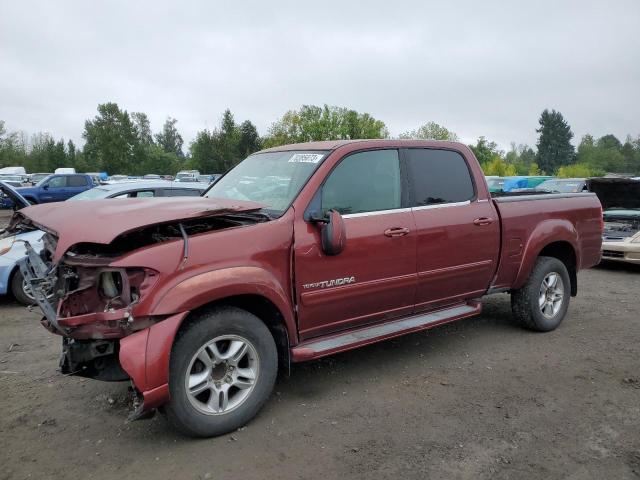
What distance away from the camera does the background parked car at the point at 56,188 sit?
20.2 metres

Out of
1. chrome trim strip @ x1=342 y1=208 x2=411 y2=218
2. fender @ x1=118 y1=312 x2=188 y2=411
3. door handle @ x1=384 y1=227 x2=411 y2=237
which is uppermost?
chrome trim strip @ x1=342 y1=208 x2=411 y2=218

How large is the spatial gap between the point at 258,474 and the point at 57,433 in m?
1.47

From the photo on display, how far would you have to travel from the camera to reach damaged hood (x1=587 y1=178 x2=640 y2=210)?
9.74 meters

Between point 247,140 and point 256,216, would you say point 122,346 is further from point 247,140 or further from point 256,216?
point 247,140

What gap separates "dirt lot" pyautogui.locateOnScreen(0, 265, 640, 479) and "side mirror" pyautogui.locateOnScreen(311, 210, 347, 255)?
1169mm

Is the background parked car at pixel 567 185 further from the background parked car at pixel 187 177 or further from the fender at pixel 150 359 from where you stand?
the background parked car at pixel 187 177

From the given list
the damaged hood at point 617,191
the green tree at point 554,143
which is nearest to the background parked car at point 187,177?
the damaged hood at point 617,191

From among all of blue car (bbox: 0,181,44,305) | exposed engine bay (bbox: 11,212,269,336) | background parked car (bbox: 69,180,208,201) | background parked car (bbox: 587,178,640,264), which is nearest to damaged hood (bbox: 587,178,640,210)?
background parked car (bbox: 587,178,640,264)

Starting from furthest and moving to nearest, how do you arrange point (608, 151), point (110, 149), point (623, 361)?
point (608, 151)
point (110, 149)
point (623, 361)

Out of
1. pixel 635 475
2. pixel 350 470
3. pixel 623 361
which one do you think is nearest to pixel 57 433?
pixel 350 470

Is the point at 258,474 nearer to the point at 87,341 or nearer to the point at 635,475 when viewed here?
the point at 87,341

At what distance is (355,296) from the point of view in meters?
3.87

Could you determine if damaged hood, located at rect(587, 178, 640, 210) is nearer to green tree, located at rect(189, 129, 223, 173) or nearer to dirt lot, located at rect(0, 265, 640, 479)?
dirt lot, located at rect(0, 265, 640, 479)

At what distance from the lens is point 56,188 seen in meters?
20.9
